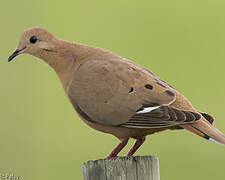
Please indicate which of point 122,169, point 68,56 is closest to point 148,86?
point 68,56

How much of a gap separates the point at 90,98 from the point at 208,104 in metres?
5.52

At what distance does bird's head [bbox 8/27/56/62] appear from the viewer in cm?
720

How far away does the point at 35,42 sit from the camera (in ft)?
23.8

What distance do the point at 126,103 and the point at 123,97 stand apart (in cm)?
7

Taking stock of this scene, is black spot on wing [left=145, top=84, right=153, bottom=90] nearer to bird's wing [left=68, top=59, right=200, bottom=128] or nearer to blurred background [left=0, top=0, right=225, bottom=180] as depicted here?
bird's wing [left=68, top=59, right=200, bottom=128]

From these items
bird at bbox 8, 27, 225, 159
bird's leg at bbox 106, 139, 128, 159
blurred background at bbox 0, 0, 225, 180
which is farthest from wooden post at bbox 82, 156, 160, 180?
blurred background at bbox 0, 0, 225, 180

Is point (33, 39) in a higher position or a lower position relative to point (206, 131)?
higher

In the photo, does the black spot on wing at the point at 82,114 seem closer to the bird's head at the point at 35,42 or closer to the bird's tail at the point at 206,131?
the bird's head at the point at 35,42

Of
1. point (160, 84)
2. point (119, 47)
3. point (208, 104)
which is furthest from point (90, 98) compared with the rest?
point (119, 47)

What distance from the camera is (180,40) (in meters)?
14.0

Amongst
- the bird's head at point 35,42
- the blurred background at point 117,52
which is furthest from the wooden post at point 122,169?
the blurred background at point 117,52

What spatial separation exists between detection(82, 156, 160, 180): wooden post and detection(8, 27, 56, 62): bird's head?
2.06 m

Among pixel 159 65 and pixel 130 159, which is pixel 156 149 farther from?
pixel 130 159

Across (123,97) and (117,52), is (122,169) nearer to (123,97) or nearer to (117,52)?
(123,97)
